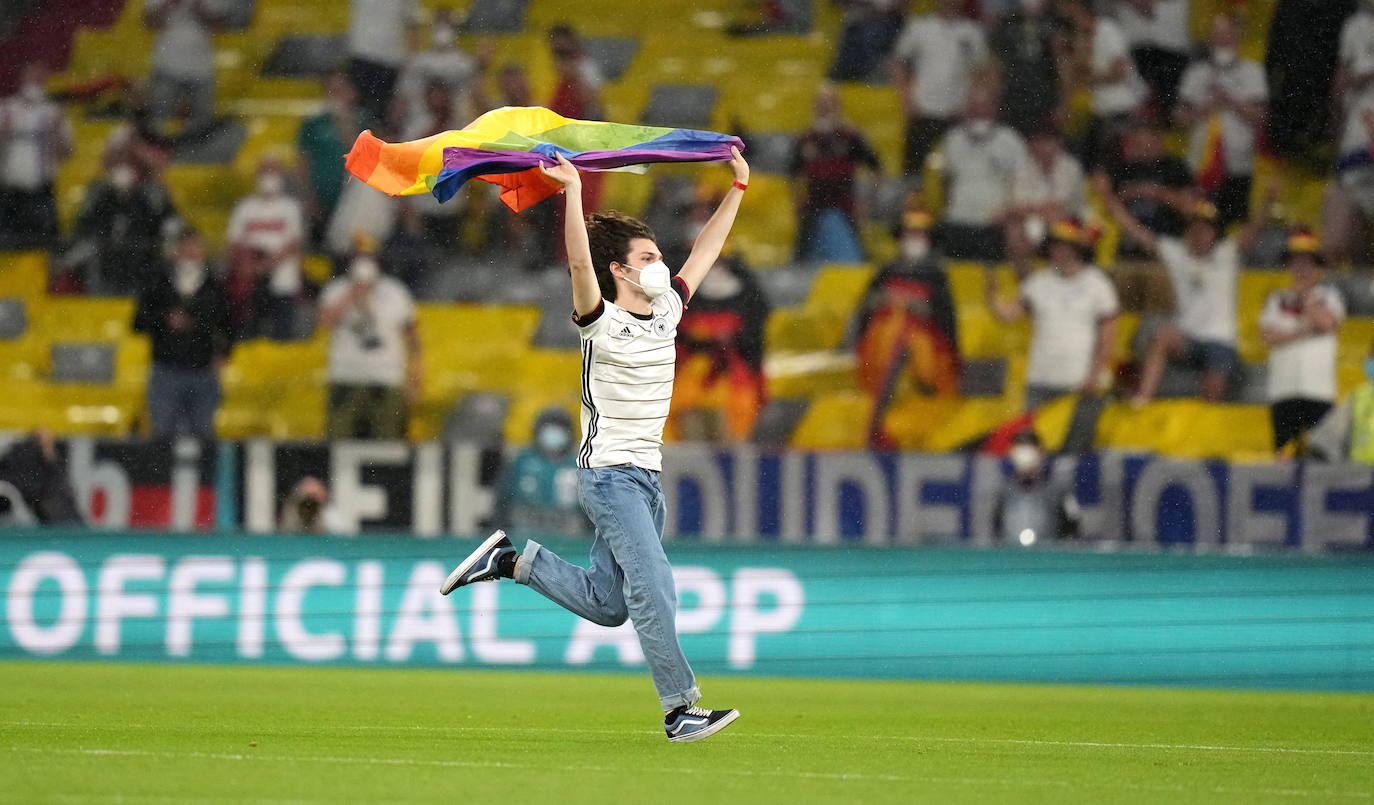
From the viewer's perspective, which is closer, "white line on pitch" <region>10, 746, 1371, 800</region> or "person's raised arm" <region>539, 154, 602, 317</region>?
"white line on pitch" <region>10, 746, 1371, 800</region>

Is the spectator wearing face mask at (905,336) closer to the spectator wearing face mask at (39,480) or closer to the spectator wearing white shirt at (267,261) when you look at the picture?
the spectator wearing white shirt at (267,261)

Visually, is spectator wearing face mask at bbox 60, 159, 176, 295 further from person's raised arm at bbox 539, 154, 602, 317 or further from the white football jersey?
person's raised arm at bbox 539, 154, 602, 317

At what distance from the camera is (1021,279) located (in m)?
15.2

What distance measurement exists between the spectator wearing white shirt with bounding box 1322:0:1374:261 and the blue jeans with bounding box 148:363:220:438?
358 inches

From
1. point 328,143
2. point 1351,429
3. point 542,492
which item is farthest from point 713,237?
point 328,143

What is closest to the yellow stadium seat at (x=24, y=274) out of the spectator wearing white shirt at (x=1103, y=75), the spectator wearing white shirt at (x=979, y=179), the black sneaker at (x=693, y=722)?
the spectator wearing white shirt at (x=979, y=179)

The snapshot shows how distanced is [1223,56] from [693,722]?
11093mm

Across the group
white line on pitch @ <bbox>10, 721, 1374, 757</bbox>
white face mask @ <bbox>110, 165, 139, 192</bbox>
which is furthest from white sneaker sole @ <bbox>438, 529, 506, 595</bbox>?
white face mask @ <bbox>110, 165, 139, 192</bbox>

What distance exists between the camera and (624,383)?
682cm

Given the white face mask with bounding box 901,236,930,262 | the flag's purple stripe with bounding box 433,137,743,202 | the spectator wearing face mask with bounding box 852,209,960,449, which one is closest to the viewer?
the flag's purple stripe with bounding box 433,137,743,202

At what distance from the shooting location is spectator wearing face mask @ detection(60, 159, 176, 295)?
A: 15.9 meters

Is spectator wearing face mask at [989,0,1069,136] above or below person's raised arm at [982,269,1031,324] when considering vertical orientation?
above

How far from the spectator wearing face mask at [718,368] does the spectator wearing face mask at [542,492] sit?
1.57 m

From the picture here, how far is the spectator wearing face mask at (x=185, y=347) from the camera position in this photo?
14914 mm
